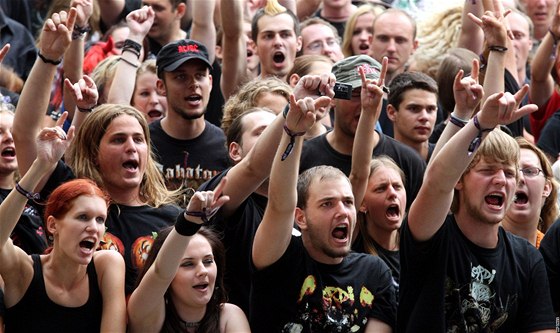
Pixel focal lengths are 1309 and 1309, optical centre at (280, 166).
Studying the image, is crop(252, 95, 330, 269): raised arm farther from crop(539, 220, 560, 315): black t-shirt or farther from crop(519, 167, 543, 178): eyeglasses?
crop(519, 167, 543, 178): eyeglasses

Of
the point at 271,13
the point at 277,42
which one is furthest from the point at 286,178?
the point at 271,13

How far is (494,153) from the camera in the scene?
6.35 m

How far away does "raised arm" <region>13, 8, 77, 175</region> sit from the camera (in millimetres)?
6574

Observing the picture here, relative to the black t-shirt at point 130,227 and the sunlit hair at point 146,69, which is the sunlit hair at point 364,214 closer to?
the black t-shirt at point 130,227

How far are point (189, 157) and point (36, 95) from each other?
133cm

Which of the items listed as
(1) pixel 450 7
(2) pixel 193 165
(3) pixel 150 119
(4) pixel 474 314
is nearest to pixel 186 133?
(2) pixel 193 165

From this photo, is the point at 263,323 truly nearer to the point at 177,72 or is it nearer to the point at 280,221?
the point at 280,221

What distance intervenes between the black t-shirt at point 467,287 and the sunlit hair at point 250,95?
1798mm

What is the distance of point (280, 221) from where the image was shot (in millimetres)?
5938

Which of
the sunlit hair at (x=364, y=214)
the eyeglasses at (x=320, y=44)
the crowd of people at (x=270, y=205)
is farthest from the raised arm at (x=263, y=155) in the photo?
the eyeglasses at (x=320, y=44)

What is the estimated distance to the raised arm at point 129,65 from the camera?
25.3 ft

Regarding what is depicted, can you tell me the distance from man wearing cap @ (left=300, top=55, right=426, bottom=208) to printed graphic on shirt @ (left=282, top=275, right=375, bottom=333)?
4.09ft

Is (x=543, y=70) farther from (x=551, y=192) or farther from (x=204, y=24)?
(x=204, y=24)

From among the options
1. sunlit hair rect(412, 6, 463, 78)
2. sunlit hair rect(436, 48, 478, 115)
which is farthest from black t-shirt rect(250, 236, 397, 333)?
sunlit hair rect(412, 6, 463, 78)
